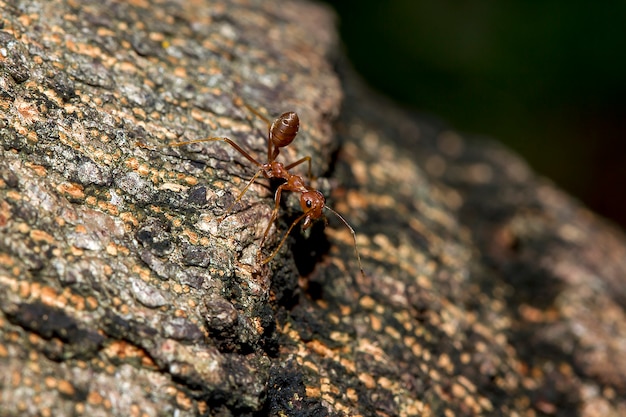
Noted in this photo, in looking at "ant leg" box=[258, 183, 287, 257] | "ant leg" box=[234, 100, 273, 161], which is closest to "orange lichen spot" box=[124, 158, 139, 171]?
"ant leg" box=[258, 183, 287, 257]

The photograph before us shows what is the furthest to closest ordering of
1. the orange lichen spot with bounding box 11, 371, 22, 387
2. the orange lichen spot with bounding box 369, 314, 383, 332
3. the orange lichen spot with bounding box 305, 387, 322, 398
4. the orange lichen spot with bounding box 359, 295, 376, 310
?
the orange lichen spot with bounding box 359, 295, 376, 310, the orange lichen spot with bounding box 369, 314, 383, 332, the orange lichen spot with bounding box 305, 387, 322, 398, the orange lichen spot with bounding box 11, 371, 22, 387

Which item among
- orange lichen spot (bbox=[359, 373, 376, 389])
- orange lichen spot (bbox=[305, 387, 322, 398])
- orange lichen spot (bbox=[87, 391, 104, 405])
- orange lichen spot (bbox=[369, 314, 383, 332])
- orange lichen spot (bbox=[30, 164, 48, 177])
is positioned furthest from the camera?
orange lichen spot (bbox=[369, 314, 383, 332])

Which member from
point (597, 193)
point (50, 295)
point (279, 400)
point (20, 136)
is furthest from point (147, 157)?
point (597, 193)

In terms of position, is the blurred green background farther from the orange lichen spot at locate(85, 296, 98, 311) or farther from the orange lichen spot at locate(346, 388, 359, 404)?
the orange lichen spot at locate(85, 296, 98, 311)

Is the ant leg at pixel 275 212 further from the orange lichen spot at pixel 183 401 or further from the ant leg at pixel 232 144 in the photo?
the orange lichen spot at pixel 183 401

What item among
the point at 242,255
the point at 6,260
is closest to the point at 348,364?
the point at 242,255

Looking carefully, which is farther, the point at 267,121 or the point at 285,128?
the point at 267,121

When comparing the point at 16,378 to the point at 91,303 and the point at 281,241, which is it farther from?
the point at 281,241
